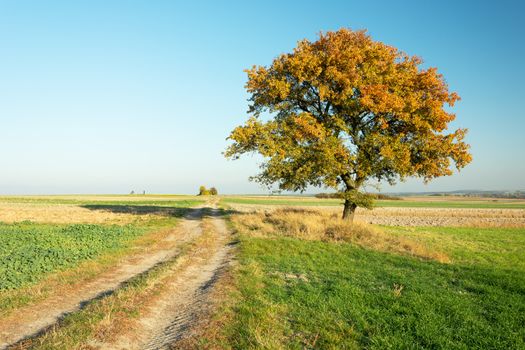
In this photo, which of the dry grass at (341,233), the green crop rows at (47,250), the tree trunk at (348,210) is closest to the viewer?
the green crop rows at (47,250)

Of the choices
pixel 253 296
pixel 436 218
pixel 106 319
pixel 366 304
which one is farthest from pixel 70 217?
pixel 436 218

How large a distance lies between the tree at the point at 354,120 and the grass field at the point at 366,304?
1017 centimetres

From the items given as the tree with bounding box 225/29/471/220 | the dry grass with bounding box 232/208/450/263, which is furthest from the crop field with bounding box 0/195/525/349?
the tree with bounding box 225/29/471/220

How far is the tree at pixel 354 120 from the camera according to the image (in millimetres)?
26734

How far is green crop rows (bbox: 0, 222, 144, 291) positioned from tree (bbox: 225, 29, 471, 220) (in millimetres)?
11321

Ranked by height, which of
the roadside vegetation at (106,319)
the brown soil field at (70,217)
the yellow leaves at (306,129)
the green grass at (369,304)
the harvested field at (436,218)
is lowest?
the harvested field at (436,218)

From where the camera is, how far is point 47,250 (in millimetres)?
17203

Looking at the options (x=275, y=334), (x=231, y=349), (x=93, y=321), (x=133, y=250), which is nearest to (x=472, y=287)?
(x=275, y=334)

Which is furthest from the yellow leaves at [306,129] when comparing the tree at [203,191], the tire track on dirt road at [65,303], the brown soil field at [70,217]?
the tree at [203,191]

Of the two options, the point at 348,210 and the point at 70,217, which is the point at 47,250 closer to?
the point at 348,210

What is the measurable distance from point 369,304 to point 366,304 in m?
0.08

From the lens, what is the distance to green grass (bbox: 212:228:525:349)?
315 inches

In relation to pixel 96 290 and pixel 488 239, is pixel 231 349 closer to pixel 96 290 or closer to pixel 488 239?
pixel 96 290

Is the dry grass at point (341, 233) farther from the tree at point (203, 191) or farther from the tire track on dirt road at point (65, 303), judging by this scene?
the tree at point (203, 191)
